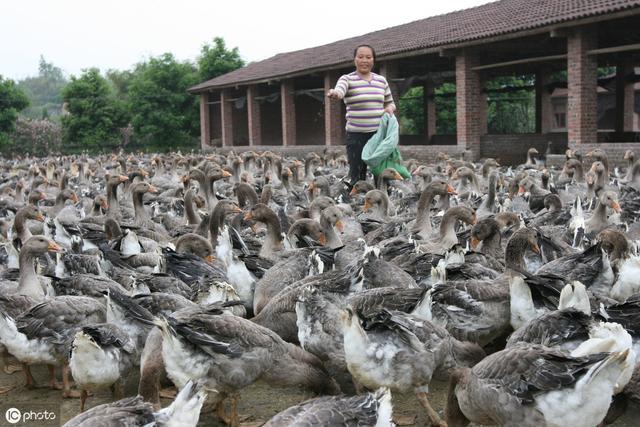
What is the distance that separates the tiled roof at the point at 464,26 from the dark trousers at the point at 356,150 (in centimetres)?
796

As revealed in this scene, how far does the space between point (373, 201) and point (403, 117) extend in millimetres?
33626

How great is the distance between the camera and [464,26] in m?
24.5

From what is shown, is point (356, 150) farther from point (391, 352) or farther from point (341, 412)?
point (341, 412)

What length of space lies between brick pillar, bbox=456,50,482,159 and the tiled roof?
0.99m

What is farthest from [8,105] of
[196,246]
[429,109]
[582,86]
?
[196,246]

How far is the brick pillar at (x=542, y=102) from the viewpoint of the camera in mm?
29344

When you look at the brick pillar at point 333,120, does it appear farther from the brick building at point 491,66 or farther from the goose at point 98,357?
the goose at point 98,357

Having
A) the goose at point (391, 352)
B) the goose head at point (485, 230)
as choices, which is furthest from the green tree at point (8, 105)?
the goose at point (391, 352)

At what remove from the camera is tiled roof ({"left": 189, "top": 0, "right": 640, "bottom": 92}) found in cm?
1820

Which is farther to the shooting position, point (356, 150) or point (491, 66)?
point (491, 66)

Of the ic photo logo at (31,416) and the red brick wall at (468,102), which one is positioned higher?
the red brick wall at (468,102)

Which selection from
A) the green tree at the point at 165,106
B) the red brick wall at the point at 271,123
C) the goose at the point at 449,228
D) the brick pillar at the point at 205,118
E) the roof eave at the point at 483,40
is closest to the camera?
the goose at the point at 449,228

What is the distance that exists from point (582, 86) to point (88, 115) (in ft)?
118

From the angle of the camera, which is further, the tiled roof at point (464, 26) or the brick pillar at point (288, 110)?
the brick pillar at point (288, 110)
